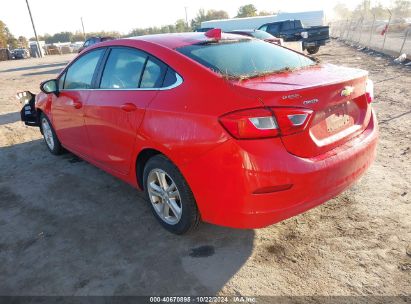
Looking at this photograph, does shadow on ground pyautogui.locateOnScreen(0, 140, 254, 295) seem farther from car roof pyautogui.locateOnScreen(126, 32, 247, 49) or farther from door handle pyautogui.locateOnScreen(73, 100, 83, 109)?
car roof pyautogui.locateOnScreen(126, 32, 247, 49)

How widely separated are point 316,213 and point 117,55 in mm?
2474

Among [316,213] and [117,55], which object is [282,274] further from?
[117,55]

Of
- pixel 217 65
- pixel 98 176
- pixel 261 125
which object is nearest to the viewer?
pixel 261 125

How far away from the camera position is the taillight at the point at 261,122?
2475 mm

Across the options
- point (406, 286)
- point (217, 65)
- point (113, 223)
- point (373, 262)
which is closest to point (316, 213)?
point (373, 262)

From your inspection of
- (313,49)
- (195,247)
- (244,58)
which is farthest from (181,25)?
(195,247)

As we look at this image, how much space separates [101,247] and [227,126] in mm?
1582

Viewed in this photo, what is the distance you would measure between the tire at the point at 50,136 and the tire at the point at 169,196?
100 inches

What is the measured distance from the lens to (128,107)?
333 centimetres

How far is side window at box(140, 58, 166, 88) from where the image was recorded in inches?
124

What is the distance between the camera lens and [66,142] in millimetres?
4949

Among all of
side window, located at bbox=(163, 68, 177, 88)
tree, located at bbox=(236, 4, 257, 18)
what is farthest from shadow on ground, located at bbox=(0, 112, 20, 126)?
tree, located at bbox=(236, 4, 257, 18)

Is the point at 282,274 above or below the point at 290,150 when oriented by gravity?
below

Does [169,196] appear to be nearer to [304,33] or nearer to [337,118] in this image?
[337,118]
